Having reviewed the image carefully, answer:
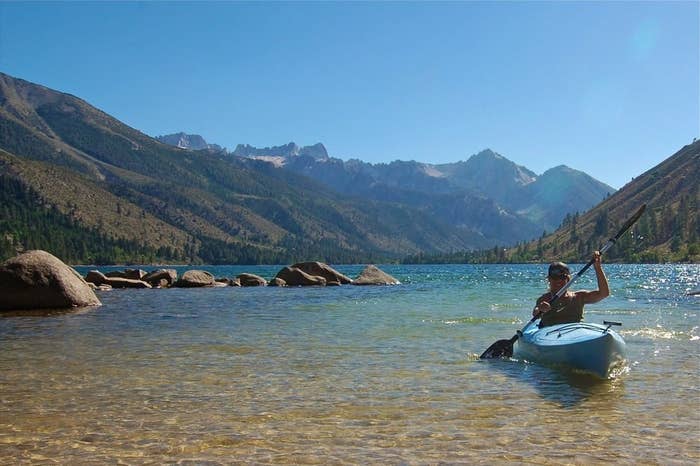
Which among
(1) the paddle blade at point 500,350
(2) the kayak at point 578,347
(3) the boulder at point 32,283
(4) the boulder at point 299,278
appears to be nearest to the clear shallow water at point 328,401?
(2) the kayak at point 578,347

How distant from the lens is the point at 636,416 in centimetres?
1116

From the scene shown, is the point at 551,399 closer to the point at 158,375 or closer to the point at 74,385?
the point at 158,375

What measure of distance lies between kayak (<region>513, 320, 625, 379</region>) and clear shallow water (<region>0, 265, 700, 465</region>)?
1.37 ft

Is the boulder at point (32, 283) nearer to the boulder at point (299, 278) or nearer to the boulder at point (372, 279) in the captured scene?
the boulder at point (299, 278)

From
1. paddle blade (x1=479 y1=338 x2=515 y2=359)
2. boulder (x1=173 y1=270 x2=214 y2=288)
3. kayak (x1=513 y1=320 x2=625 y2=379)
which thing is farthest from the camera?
boulder (x1=173 y1=270 x2=214 y2=288)

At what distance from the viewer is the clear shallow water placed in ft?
30.5

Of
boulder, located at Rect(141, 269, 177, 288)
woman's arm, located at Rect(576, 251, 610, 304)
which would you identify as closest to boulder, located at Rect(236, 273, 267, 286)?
boulder, located at Rect(141, 269, 177, 288)

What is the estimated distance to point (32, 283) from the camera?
3406cm

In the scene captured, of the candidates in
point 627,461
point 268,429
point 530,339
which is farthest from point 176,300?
point 627,461

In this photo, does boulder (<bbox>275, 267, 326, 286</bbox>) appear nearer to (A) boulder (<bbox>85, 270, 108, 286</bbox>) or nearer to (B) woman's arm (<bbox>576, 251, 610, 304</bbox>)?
(A) boulder (<bbox>85, 270, 108, 286</bbox>)

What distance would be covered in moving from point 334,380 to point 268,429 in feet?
14.2

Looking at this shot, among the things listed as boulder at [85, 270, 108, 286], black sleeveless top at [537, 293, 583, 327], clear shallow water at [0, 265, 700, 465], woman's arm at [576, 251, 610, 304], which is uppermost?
woman's arm at [576, 251, 610, 304]

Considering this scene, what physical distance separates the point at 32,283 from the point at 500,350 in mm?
28559

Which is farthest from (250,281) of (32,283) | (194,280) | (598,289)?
(598,289)
